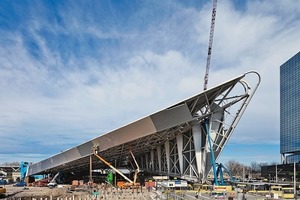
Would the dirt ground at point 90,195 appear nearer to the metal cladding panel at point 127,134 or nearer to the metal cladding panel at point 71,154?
the metal cladding panel at point 127,134

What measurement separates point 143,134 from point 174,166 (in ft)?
65.9

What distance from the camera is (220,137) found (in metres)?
60.6

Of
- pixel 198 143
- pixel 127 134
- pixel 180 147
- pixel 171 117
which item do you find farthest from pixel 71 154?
pixel 171 117

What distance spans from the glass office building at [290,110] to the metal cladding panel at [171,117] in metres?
97.7

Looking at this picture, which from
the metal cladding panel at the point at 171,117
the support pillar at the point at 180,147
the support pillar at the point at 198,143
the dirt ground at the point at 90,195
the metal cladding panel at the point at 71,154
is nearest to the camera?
the dirt ground at the point at 90,195

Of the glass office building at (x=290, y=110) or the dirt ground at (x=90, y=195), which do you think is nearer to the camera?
the dirt ground at (x=90, y=195)

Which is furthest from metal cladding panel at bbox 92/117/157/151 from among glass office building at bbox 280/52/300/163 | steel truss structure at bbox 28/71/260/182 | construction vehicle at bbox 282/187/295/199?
glass office building at bbox 280/52/300/163

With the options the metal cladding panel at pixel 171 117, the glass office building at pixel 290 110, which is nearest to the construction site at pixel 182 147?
the metal cladding panel at pixel 171 117

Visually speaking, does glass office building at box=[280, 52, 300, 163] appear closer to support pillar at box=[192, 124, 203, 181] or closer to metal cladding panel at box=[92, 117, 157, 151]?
support pillar at box=[192, 124, 203, 181]

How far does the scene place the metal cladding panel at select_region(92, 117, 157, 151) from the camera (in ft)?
166

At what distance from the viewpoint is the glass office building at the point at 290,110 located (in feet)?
442

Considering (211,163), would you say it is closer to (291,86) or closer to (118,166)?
(118,166)

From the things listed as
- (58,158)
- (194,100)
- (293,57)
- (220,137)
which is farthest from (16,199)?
(293,57)

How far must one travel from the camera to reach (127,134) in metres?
53.8
